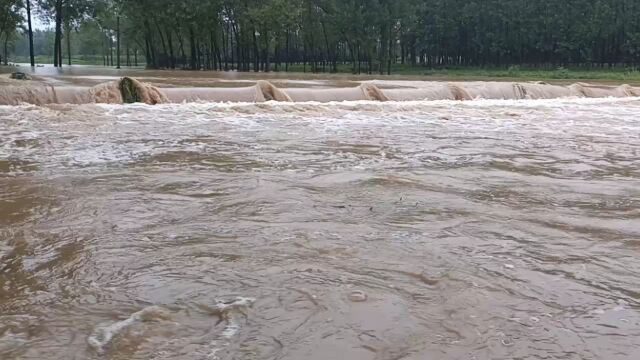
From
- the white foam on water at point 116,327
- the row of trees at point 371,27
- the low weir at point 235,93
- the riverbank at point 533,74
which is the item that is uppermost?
Result: the row of trees at point 371,27

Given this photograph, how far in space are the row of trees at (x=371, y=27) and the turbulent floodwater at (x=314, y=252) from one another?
28535 millimetres

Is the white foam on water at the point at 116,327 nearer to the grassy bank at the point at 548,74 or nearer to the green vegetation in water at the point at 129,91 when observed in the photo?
the green vegetation in water at the point at 129,91

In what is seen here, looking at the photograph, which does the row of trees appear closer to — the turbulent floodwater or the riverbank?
the riverbank

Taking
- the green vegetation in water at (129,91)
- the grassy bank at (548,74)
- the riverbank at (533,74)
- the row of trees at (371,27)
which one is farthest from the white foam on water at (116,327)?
the row of trees at (371,27)

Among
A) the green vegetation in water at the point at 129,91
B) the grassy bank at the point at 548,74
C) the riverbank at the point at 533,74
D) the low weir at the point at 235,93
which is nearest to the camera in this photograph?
the low weir at the point at 235,93

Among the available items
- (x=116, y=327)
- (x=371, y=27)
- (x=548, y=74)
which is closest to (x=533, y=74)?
(x=548, y=74)

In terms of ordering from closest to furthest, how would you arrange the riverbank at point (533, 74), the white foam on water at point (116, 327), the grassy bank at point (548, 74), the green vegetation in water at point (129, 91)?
1. the white foam on water at point (116, 327)
2. the green vegetation in water at point (129, 91)
3. the riverbank at point (533, 74)
4. the grassy bank at point (548, 74)

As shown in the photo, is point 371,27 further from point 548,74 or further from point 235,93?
point 235,93

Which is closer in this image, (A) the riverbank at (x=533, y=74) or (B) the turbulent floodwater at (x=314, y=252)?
(B) the turbulent floodwater at (x=314, y=252)

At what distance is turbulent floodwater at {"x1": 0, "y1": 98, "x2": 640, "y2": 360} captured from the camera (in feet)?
8.86

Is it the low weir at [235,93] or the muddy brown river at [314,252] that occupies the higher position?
the low weir at [235,93]

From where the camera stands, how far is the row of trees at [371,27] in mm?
36250

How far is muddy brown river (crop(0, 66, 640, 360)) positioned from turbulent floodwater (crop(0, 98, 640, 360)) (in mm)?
14

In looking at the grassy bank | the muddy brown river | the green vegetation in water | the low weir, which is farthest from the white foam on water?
the grassy bank
